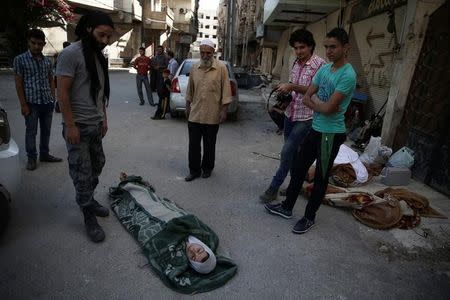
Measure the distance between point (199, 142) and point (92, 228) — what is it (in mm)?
1999

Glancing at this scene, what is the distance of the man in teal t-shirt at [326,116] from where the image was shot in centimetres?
292

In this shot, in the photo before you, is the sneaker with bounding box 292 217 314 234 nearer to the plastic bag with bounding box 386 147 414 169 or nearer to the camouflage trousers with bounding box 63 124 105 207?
the camouflage trousers with bounding box 63 124 105 207

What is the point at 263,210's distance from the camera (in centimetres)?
398

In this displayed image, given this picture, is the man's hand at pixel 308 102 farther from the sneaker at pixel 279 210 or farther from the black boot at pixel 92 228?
the black boot at pixel 92 228

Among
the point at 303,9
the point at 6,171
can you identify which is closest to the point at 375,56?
the point at 303,9

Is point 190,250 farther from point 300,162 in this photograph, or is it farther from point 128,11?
point 128,11

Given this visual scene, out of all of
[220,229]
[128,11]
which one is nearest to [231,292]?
[220,229]

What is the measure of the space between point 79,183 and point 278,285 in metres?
1.89

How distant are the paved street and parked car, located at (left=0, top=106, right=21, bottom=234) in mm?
299

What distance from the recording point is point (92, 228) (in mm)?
3135

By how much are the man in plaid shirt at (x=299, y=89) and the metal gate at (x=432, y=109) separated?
8.29ft

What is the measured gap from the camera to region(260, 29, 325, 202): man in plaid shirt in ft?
11.6

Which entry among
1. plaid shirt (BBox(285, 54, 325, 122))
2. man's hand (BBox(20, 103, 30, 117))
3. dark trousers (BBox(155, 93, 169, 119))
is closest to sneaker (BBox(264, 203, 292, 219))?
plaid shirt (BBox(285, 54, 325, 122))

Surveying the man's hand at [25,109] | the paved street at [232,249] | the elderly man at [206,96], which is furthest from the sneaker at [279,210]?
the man's hand at [25,109]
